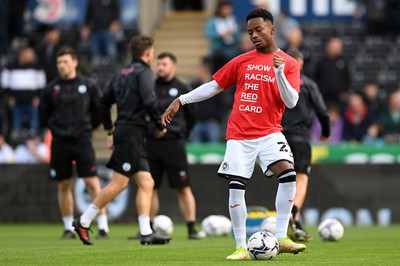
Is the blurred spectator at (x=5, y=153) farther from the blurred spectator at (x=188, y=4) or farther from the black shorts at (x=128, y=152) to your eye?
the blurred spectator at (x=188, y=4)

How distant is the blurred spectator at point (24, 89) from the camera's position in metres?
24.3

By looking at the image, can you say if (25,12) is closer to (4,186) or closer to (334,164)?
(4,186)

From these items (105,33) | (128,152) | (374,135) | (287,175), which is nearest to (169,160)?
(128,152)

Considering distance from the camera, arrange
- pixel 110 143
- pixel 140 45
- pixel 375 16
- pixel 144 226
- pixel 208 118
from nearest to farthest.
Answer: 1. pixel 144 226
2. pixel 140 45
3. pixel 110 143
4. pixel 208 118
5. pixel 375 16

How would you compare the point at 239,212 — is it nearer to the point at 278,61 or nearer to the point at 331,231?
the point at 278,61

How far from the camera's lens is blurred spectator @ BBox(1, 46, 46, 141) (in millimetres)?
24281

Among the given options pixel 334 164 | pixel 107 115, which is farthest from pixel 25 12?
pixel 107 115

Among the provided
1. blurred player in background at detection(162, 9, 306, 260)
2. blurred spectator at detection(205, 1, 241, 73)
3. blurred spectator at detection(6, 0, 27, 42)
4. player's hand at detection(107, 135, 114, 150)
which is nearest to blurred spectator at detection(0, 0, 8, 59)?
blurred spectator at detection(6, 0, 27, 42)

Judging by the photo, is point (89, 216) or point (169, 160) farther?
point (169, 160)

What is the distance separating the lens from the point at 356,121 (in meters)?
22.9

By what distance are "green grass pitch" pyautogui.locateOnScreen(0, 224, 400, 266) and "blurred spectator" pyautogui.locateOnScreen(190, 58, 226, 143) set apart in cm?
563

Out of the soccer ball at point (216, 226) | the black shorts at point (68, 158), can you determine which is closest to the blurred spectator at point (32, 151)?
the soccer ball at point (216, 226)

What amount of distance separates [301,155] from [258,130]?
391 centimetres

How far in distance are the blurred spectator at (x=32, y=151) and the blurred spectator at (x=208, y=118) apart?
2899 mm
